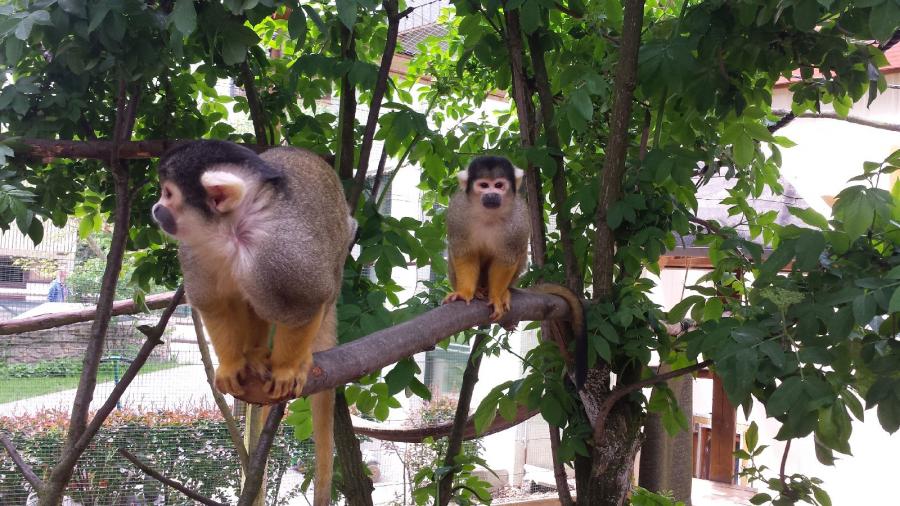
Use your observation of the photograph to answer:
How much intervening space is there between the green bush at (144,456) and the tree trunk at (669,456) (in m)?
2.75

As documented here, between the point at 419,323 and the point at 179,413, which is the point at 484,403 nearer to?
the point at 419,323

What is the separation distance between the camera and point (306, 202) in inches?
81.2

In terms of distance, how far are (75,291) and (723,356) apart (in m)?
Result: 5.15

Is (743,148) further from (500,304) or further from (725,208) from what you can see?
(725,208)

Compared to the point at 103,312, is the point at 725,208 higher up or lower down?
higher up

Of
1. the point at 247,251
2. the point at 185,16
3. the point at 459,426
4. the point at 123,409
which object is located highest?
the point at 185,16

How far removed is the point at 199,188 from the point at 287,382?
58 cm

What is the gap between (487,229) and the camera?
3.44m

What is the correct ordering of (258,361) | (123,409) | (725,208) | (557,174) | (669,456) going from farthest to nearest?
(123,409) < (725,208) < (669,456) < (557,174) < (258,361)

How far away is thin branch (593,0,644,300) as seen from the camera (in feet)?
A: 9.09

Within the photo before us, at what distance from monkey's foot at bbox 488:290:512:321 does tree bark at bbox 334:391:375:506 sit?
0.80 m

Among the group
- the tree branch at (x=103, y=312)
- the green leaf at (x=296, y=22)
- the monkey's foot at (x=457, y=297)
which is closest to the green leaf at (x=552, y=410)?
the monkey's foot at (x=457, y=297)

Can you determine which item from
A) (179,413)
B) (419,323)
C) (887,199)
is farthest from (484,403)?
(179,413)

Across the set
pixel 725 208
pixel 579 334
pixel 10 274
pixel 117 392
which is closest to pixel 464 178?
pixel 579 334
